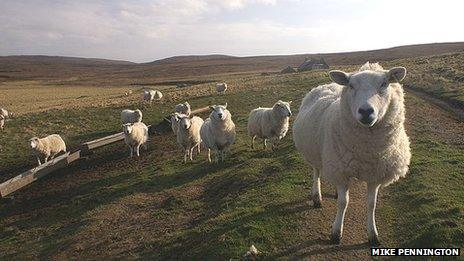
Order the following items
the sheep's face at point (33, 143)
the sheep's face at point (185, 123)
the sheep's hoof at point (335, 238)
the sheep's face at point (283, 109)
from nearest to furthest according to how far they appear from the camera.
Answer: the sheep's hoof at point (335, 238)
the sheep's face at point (283, 109)
the sheep's face at point (185, 123)
the sheep's face at point (33, 143)

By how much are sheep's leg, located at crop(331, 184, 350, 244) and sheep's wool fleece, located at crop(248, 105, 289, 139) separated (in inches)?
351

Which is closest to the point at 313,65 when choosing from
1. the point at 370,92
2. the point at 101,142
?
the point at 101,142

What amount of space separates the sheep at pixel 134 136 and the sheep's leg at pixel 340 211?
42.9 feet

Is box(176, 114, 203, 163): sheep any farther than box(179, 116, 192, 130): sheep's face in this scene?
Yes

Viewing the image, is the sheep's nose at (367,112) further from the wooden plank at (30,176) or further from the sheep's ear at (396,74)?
the wooden plank at (30,176)

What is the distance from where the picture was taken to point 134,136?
18.8 meters

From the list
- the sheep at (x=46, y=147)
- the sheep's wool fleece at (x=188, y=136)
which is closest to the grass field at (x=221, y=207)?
the sheep's wool fleece at (x=188, y=136)

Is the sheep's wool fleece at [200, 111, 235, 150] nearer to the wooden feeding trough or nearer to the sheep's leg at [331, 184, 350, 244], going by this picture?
the wooden feeding trough

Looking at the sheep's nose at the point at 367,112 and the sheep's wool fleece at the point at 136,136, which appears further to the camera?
the sheep's wool fleece at the point at 136,136

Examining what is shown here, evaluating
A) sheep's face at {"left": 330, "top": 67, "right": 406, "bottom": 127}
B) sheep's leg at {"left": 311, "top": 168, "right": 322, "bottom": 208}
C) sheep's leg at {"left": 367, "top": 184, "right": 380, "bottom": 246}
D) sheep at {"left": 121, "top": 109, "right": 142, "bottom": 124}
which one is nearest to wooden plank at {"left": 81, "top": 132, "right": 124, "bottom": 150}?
sheep at {"left": 121, "top": 109, "right": 142, "bottom": 124}

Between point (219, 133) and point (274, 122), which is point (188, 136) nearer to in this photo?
point (219, 133)

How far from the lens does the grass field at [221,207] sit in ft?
26.2

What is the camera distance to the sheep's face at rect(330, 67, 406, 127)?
19.3 feet

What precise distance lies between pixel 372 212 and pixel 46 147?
54.4ft
